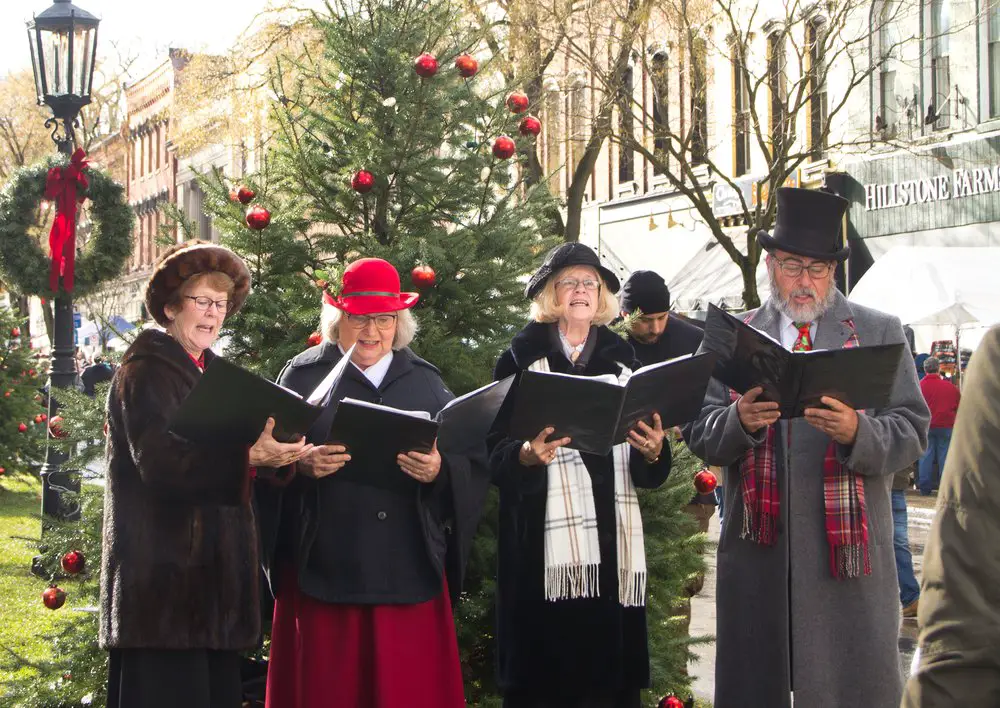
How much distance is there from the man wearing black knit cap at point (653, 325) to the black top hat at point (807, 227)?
2321 millimetres

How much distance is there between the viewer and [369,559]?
14.9 ft

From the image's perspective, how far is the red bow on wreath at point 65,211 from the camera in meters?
10.0

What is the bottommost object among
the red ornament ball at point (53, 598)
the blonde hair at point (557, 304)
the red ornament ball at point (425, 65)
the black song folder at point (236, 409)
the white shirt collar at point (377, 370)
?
the red ornament ball at point (53, 598)

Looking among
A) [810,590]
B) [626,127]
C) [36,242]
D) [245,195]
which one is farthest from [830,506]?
[626,127]

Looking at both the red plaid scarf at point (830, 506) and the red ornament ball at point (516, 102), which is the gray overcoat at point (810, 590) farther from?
the red ornament ball at point (516, 102)

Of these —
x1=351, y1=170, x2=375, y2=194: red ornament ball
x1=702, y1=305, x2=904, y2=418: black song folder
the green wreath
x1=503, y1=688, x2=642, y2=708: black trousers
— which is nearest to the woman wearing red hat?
x1=503, y1=688, x2=642, y2=708: black trousers

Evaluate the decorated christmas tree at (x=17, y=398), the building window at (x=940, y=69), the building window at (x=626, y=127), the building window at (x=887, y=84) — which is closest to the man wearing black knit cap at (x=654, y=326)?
the decorated christmas tree at (x=17, y=398)

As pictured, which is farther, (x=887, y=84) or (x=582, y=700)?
(x=887, y=84)

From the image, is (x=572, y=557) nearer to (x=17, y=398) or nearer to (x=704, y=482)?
(x=704, y=482)

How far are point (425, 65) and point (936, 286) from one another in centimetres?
1052

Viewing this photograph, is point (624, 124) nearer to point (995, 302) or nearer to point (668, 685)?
point (995, 302)

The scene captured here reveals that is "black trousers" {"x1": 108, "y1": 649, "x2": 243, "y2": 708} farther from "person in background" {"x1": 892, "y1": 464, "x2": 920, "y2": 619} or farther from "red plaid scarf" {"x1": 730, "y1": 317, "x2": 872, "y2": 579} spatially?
"person in background" {"x1": 892, "y1": 464, "x2": 920, "y2": 619}

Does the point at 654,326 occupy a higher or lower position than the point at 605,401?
higher

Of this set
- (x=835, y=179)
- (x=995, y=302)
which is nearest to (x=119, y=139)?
(x=835, y=179)
